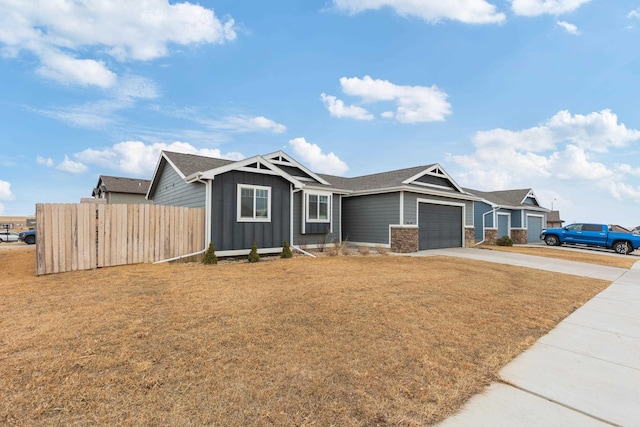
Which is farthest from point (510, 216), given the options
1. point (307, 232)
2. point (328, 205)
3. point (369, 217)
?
point (307, 232)

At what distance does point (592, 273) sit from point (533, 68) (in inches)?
340

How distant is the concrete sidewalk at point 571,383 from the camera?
2.25 m

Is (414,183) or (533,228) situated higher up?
(414,183)

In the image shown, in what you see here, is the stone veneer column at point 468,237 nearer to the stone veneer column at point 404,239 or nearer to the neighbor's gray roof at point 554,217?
the stone veneer column at point 404,239

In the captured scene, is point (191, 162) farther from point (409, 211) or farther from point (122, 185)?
point (122, 185)

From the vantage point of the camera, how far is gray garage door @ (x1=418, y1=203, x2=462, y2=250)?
50.9 ft

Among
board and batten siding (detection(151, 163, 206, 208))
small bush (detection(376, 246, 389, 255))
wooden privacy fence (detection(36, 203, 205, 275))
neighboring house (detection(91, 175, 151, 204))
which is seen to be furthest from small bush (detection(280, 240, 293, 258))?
neighboring house (detection(91, 175, 151, 204))

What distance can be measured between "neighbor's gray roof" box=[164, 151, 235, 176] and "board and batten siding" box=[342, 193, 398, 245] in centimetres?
738

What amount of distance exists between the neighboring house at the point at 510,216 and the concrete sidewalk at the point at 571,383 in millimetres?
18315

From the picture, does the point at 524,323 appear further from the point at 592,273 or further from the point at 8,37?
the point at 8,37

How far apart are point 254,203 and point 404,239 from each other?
24.3 feet

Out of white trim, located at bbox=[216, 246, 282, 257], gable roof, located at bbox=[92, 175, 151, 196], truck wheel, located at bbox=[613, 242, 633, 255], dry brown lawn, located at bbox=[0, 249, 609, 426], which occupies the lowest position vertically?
truck wheel, located at bbox=[613, 242, 633, 255]

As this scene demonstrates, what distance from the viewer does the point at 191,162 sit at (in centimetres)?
1282

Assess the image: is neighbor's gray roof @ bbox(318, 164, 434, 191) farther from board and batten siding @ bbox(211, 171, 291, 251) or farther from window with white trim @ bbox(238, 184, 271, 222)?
window with white trim @ bbox(238, 184, 271, 222)
